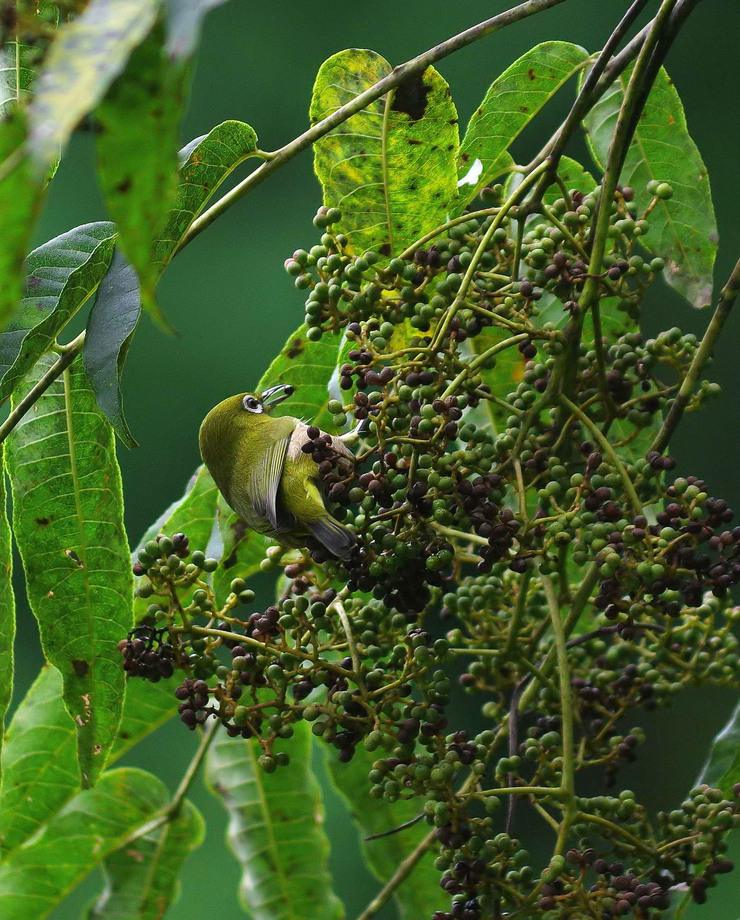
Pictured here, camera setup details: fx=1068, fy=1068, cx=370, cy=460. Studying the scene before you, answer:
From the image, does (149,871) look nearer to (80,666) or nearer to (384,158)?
(80,666)

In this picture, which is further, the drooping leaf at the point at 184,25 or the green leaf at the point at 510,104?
the green leaf at the point at 510,104

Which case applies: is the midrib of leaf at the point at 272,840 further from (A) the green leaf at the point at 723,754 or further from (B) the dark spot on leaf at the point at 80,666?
(A) the green leaf at the point at 723,754

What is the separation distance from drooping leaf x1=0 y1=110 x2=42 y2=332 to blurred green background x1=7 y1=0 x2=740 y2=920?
5.98m

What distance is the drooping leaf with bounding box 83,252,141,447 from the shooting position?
1129 millimetres

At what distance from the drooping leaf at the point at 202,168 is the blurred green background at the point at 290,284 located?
522 cm

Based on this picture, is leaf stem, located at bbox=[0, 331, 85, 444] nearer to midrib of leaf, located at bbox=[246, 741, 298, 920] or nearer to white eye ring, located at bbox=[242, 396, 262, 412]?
white eye ring, located at bbox=[242, 396, 262, 412]

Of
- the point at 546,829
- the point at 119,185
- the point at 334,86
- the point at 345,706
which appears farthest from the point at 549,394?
the point at 546,829

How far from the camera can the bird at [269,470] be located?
63.5 inches

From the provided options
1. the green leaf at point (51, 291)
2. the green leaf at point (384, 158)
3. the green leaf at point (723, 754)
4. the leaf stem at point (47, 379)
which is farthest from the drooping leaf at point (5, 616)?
the green leaf at point (723, 754)

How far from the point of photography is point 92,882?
7289mm

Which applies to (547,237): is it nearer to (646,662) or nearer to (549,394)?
(549,394)

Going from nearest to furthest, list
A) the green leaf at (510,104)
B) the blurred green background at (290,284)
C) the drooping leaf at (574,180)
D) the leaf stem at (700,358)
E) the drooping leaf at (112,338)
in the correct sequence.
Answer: the drooping leaf at (112,338) → the leaf stem at (700,358) → the green leaf at (510,104) → the drooping leaf at (574,180) → the blurred green background at (290,284)

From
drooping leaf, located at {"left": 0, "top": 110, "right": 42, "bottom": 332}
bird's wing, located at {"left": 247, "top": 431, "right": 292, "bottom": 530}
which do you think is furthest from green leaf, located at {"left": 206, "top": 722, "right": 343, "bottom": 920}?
drooping leaf, located at {"left": 0, "top": 110, "right": 42, "bottom": 332}

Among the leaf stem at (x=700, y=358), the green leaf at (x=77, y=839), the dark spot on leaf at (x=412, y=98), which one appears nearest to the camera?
the leaf stem at (x=700, y=358)
